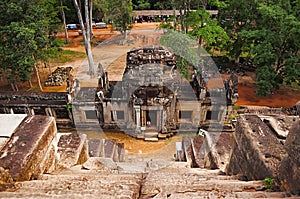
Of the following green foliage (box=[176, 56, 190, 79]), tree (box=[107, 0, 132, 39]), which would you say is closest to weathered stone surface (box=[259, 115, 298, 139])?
green foliage (box=[176, 56, 190, 79])

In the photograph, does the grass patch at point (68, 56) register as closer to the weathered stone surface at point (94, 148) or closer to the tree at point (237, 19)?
the tree at point (237, 19)

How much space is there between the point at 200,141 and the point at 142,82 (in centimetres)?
732

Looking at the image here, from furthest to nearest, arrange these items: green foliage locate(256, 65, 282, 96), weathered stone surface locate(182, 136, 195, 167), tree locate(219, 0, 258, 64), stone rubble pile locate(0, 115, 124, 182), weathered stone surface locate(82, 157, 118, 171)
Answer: tree locate(219, 0, 258, 64) < green foliage locate(256, 65, 282, 96) < weathered stone surface locate(182, 136, 195, 167) < weathered stone surface locate(82, 157, 118, 171) < stone rubble pile locate(0, 115, 124, 182)

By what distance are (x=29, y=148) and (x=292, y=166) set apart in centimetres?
543

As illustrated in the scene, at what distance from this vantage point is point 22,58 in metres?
22.8

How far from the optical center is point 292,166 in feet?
14.6

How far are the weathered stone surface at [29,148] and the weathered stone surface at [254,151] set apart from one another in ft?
16.5

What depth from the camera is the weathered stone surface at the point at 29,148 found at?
17.1 ft

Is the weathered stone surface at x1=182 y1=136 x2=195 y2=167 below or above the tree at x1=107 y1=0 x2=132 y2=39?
below

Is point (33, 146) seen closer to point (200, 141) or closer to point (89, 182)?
point (89, 182)

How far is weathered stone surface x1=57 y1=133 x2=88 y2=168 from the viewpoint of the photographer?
26.4 feet

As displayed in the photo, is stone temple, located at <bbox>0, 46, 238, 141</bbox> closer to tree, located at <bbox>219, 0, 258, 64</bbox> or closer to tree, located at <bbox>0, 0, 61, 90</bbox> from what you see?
tree, located at <bbox>0, 0, 61, 90</bbox>

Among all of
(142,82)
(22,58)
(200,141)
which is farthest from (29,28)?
(200,141)

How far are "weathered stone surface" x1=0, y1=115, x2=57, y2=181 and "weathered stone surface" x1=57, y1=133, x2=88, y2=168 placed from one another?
5.08 feet
